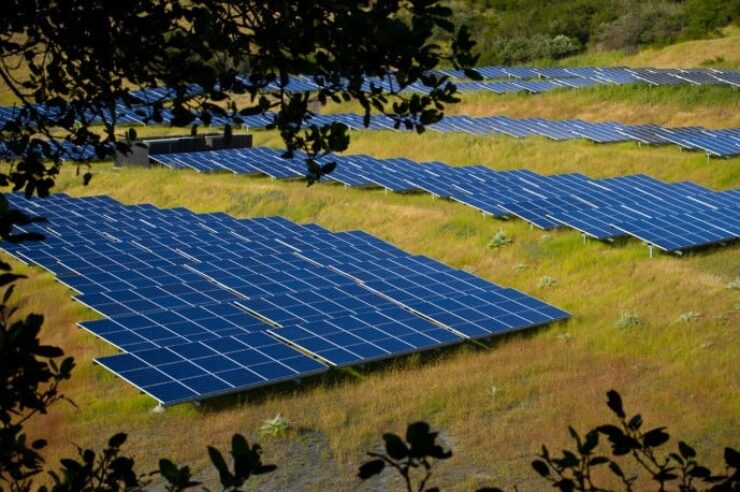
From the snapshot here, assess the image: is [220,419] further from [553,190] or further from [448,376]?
[553,190]

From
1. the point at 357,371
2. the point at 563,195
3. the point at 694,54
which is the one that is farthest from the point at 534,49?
the point at 357,371

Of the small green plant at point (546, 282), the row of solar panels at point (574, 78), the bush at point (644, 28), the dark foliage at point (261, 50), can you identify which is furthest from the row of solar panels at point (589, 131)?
the dark foliage at point (261, 50)

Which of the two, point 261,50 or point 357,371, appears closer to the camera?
point 261,50

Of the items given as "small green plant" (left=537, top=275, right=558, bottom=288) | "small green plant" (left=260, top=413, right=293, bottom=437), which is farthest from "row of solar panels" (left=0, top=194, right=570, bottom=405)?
"small green plant" (left=537, top=275, right=558, bottom=288)

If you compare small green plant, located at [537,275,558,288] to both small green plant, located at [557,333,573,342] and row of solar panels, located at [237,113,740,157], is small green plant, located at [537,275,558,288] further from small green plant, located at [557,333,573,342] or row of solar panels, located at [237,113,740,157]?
row of solar panels, located at [237,113,740,157]

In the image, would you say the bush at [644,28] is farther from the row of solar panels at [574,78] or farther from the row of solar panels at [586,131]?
the row of solar panels at [586,131]

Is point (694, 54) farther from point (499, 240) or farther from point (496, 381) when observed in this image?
point (496, 381)
